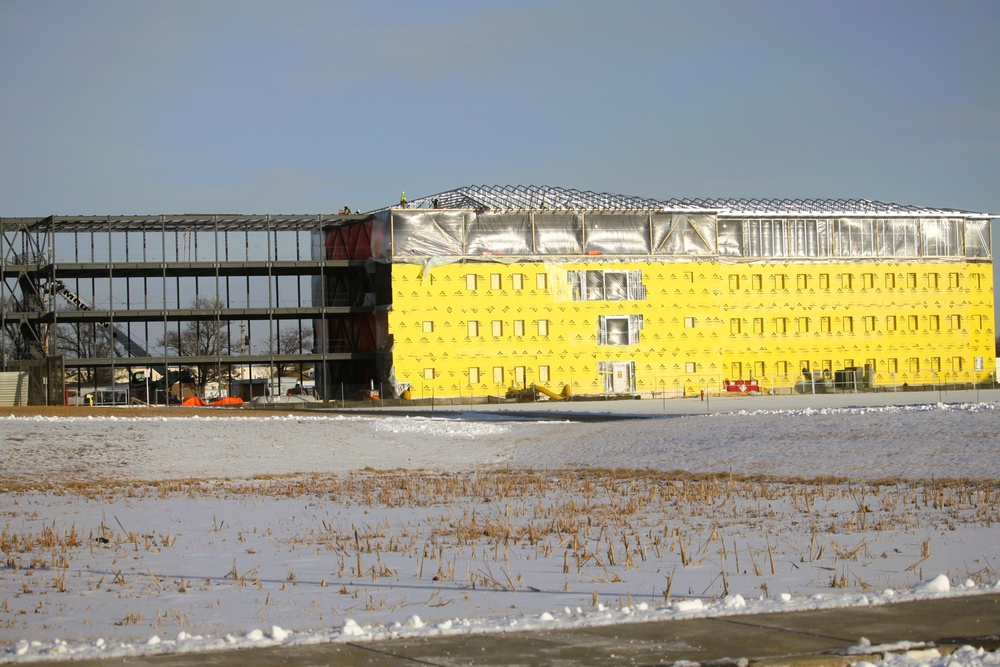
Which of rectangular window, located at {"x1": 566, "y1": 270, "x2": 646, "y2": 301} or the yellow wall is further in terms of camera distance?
rectangular window, located at {"x1": 566, "y1": 270, "x2": 646, "y2": 301}

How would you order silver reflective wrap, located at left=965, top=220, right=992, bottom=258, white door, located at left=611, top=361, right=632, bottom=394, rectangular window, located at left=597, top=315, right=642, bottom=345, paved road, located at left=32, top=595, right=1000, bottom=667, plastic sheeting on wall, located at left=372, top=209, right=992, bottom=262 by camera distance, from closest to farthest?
paved road, located at left=32, top=595, right=1000, bottom=667 < plastic sheeting on wall, located at left=372, top=209, right=992, bottom=262 < white door, located at left=611, top=361, right=632, bottom=394 < rectangular window, located at left=597, top=315, right=642, bottom=345 < silver reflective wrap, located at left=965, top=220, right=992, bottom=258

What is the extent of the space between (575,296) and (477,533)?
2335 inches

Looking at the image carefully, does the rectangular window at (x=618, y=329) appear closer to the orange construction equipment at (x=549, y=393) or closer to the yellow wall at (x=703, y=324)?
the yellow wall at (x=703, y=324)

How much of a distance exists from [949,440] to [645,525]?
1248 cm

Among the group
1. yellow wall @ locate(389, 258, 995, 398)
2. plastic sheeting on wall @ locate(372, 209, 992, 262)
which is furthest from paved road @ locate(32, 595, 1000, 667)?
plastic sheeting on wall @ locate(372, 209, 992, 262)

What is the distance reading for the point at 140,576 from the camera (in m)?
12.1

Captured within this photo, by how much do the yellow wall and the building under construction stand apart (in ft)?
0.40

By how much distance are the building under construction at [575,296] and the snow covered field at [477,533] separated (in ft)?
136

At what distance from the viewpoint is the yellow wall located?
7194cm

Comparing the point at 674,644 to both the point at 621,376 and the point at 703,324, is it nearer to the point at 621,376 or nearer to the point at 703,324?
the point at 621,376

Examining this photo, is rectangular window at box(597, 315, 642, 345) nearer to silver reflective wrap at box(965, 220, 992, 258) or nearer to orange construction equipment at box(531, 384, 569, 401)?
orange construction equipment at box(531, 384, 569, 401)

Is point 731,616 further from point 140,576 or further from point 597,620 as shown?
point 140,576

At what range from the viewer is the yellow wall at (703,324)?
7194cm

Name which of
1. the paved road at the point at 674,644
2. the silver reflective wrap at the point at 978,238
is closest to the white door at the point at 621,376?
the silver reflective wrap at the point at 978,238
